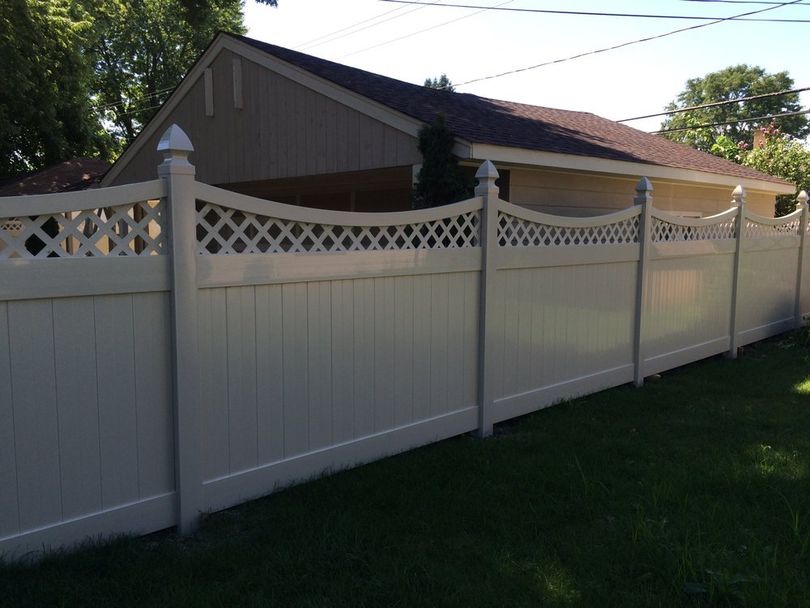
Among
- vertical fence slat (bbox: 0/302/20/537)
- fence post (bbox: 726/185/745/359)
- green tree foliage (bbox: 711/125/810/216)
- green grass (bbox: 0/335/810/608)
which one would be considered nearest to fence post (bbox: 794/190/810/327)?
fence post (bbox: 726/185/745/359)

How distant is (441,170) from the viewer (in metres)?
6.88

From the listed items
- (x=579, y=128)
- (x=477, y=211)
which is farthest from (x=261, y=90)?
(x=477, y=211)

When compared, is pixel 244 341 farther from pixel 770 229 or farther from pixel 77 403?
pixel 770 229

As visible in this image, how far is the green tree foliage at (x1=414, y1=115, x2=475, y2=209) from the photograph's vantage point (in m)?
6.86

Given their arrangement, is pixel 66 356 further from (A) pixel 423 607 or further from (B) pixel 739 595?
(B) pixel 739 595

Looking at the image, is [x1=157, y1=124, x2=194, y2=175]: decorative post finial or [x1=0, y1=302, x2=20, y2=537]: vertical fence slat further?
[x1=157, y1=124, x2=194, y2=175]: decorative post finial

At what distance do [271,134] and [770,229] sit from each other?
6728mm

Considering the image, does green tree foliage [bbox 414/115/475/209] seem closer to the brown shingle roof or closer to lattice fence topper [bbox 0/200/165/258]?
the brown shingle roof

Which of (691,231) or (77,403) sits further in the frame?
(691,231)

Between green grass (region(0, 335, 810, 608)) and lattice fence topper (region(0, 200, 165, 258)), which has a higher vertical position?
lattice fence topper (region(0, 200, 165, 258))

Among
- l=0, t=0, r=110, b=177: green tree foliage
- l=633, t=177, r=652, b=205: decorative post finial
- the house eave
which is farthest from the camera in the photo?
l=0, t=0, r=110, b=177: green tree foliage

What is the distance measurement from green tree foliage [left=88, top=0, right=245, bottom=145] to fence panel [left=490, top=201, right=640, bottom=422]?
29.3 meters

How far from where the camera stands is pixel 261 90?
9414mm

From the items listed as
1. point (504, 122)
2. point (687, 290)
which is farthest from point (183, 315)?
point (504, 122)
